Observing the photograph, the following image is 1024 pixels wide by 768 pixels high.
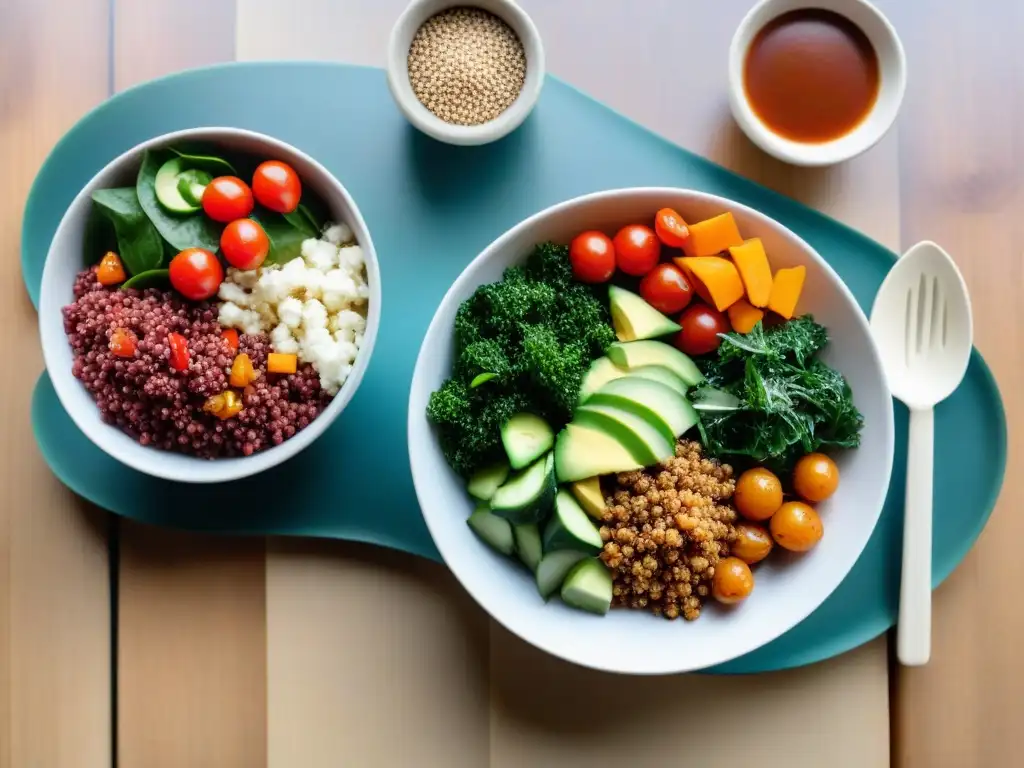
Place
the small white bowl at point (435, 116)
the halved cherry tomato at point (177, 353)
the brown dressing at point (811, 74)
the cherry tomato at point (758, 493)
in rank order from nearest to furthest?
the halved cherry tomato at point (177, 353)
the cherry tomato at point (758, 493)
the small white bowl at point (435, 116)
the brown dressing at point (811, 74)

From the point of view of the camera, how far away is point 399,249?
1.88 meters

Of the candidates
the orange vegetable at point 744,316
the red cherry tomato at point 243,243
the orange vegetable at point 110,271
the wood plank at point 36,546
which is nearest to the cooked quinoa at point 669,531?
the orange vegetable at point 744,316

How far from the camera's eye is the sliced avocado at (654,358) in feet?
5.55

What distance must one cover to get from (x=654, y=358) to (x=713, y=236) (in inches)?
10.5

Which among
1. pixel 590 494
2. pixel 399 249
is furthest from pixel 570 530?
pixel 399 249

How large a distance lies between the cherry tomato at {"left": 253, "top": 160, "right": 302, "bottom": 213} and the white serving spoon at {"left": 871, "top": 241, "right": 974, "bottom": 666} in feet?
4.06

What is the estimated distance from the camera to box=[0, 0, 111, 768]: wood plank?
1950 millimetres

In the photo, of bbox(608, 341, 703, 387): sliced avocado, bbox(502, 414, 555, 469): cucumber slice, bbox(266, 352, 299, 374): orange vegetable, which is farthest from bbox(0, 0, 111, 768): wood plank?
bbox(608, 341, 703, 387): sliced avocado

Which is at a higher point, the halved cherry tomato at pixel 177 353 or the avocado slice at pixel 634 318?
the avocado slice at pixel 634 318

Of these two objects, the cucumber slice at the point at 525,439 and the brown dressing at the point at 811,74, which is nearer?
the cucumber slice at the point at 525,439

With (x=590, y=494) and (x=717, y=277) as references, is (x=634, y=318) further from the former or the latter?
(x=590, y=494)

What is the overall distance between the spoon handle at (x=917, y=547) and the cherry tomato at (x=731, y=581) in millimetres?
407

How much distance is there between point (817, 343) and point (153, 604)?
156cm

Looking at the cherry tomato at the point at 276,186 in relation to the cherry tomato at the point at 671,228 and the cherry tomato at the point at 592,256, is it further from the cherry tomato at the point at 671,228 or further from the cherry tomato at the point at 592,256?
the cherry tomato at the point at 671,228
